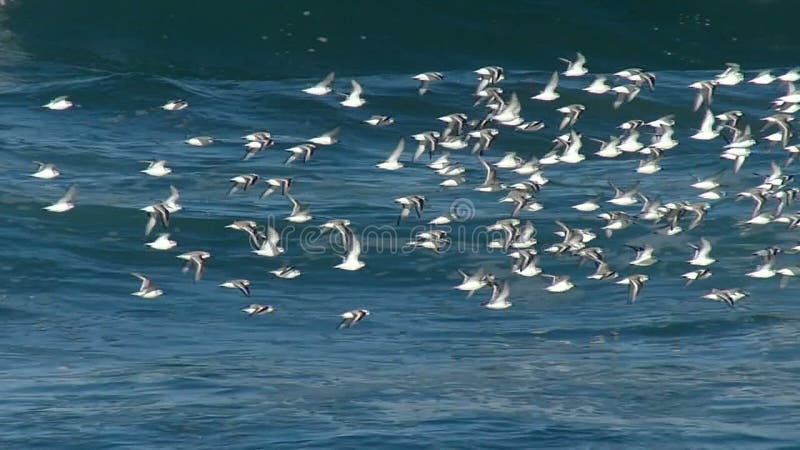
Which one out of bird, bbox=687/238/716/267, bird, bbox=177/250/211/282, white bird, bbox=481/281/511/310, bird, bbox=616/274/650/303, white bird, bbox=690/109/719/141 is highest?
white bird, bbox=690/109/719/141

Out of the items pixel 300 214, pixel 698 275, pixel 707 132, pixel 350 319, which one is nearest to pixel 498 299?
pixel 350 319

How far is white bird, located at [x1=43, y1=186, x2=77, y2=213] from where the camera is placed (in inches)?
1559

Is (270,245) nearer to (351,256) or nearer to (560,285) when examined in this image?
(351,256)

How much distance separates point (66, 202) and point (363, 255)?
828 centimetres

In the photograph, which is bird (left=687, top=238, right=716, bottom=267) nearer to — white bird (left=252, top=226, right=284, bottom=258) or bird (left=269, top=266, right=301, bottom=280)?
bird (left=269, top=266, right=301, bottom=280)

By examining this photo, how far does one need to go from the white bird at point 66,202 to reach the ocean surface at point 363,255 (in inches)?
21.3

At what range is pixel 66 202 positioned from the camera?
138ft

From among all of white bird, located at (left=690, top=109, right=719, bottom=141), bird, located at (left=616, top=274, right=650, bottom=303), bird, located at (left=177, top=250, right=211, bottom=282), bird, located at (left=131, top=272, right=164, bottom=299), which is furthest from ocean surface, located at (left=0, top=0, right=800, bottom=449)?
white bird, located at (left=690, top=109, right=719, bottom=141)

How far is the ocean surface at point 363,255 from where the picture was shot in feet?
92.5

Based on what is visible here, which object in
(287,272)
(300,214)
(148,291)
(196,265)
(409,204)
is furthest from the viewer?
(300,214)

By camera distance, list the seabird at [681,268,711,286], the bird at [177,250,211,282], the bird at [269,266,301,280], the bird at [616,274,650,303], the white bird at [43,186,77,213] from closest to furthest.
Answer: the bird at [616,274,650,303] < the bird at [177,250,211,282] < the seabird at [681,268,711,286] < the bird at [269,266,301,280] < the white bird at [43,186,77,213]

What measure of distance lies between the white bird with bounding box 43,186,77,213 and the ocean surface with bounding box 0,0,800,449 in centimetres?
54

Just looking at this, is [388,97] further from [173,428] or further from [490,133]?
[173,428]

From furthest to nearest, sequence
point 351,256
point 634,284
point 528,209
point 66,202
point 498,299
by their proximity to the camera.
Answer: point 528,209
point 66,202
point 351,256
point 498,299
point 634,284
